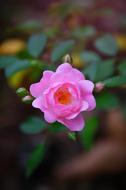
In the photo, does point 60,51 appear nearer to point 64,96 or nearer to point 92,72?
point 92,72

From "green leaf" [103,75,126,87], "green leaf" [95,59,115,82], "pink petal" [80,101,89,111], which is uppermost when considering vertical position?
"pink petal" [80,101,89,111]

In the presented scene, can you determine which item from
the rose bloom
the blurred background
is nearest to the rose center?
the rose bloom

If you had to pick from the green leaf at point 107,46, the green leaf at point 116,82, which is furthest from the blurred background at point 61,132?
the green leaf at point 116,82

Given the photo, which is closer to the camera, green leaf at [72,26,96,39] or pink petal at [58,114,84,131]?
pink petal at [58,114,84,131]

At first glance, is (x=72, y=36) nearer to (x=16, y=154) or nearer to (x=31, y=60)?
(x=31, y=60)

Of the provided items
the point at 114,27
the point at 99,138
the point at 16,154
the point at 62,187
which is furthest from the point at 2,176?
the point at 114,27

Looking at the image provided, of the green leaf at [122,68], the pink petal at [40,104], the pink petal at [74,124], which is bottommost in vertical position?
the green leaf at [122,68]

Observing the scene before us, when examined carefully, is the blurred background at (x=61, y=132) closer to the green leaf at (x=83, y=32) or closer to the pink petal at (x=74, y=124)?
the green leaf at (x=83, y=32)

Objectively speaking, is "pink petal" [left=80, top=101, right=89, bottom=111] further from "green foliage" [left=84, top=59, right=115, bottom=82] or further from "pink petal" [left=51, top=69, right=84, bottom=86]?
"green foliage" [left=84, top=59, right=115, bottom=82]
